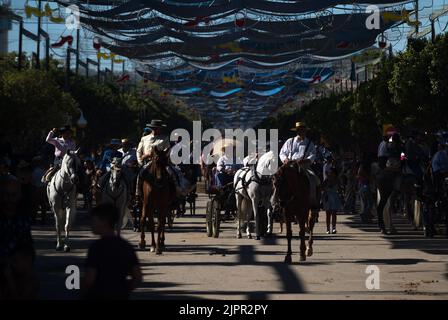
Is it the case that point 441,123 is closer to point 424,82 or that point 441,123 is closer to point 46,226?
point 424,82

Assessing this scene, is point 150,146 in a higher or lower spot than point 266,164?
higher

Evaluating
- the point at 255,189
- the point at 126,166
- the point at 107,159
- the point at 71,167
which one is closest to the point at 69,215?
the point at 71,167

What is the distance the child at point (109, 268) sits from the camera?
9.30m

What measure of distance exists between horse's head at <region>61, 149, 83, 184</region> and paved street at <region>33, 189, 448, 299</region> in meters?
1.38

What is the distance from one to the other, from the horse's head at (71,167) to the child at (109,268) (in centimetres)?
1210

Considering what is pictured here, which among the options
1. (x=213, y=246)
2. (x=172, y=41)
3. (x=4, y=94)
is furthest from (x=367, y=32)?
(x=213, y=246)

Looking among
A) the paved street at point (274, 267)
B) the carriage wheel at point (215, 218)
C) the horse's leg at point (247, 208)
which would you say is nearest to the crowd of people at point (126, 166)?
the paved street at point (274, 267)

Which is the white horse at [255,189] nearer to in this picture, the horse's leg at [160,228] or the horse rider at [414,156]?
the horse's leg at [160,228]

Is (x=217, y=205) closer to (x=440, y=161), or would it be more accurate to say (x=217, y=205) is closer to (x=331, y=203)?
(x=331, y=203)

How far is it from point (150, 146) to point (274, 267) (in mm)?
4721

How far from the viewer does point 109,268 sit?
930cm
